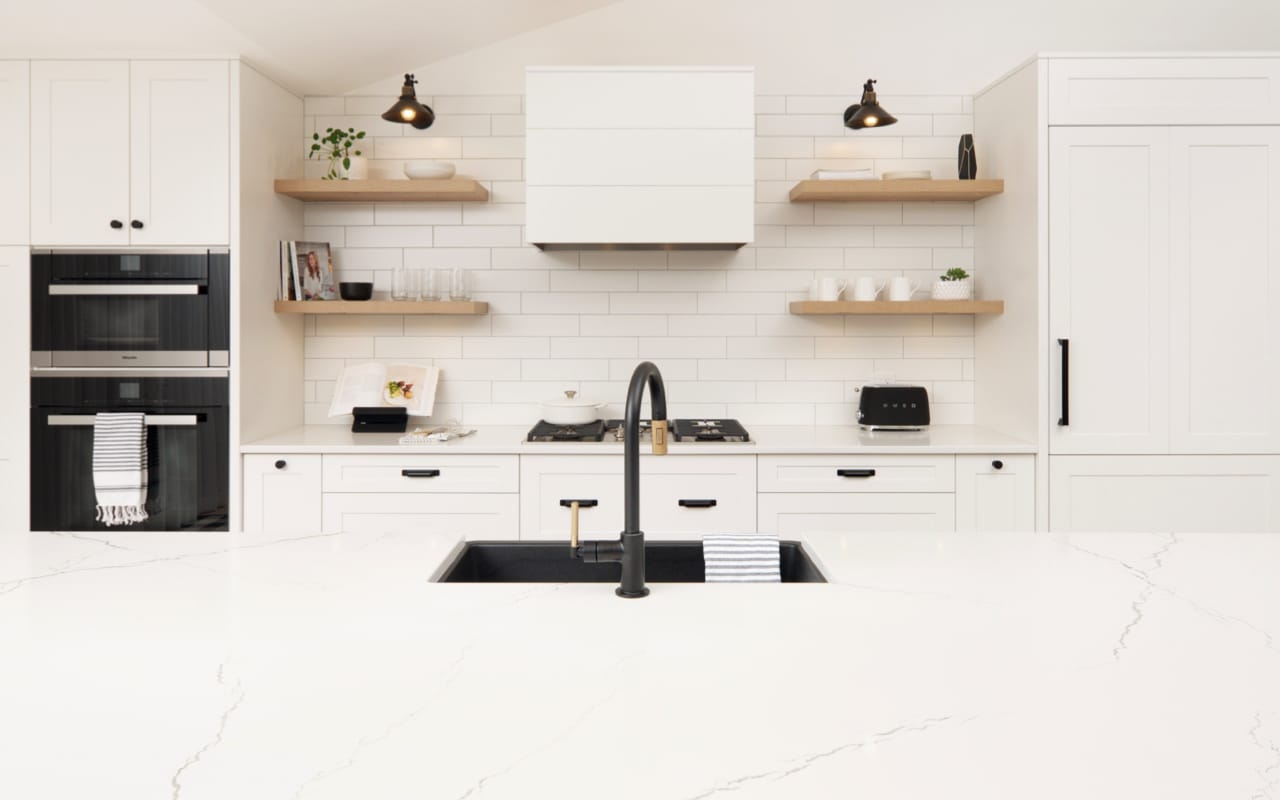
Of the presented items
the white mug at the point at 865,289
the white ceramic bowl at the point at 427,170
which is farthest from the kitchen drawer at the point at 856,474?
the white ceramic bowl at the point at 427,170

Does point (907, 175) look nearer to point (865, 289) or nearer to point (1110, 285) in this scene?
point (865, 289)

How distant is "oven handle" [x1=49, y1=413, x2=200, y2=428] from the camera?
3404 mm

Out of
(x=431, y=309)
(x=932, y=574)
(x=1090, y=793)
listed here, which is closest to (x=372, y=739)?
(x=1090, y=793)

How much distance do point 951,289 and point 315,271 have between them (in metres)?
2.67

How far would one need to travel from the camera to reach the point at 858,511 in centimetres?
338

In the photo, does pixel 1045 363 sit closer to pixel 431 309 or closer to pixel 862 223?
pixel 862 223

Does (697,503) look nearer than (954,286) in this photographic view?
Yes

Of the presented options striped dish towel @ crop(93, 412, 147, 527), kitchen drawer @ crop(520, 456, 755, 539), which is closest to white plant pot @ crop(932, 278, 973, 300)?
kitchen drawer @ crop(520, 456, 755, 539)

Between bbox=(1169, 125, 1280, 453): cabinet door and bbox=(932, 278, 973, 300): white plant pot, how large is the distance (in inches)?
29.7

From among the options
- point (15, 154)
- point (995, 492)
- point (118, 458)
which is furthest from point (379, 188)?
point (995, 492)

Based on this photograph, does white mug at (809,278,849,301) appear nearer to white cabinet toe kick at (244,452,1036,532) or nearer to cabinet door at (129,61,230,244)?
white cabinet toe kick at (244,452,1036,532)

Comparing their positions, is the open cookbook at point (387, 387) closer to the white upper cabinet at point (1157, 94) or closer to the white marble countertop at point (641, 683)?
the white marble countertop at point (641, 683)

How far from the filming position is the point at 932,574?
1.59 m

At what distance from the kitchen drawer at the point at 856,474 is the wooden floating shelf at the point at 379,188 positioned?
1635 millimetres
